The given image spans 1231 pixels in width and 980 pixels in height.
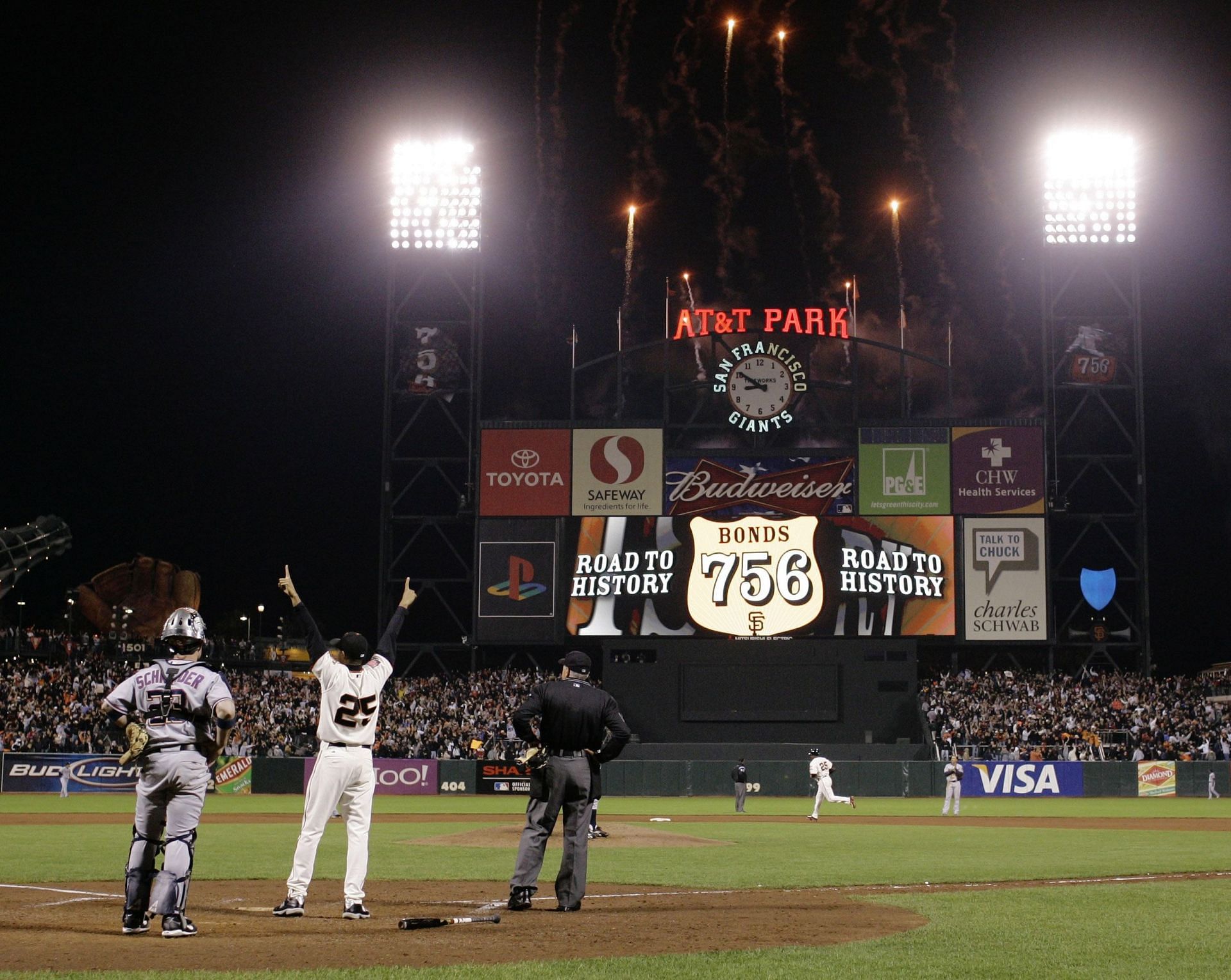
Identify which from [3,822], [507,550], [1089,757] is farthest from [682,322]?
[3,822]

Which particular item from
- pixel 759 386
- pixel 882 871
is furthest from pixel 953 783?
pixel 759 386

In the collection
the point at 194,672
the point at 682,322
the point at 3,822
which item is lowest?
the point at 3,822

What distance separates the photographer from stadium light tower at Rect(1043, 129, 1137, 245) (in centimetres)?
5269

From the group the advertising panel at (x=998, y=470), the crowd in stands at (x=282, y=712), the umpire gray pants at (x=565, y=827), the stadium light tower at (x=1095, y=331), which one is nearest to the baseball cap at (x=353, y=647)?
the umpire gray pants at (x=565, y=827)

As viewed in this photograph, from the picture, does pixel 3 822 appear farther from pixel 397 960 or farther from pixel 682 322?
pixel 682 322

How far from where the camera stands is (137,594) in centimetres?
7350

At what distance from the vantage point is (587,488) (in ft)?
158

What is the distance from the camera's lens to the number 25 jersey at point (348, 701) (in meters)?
10.1

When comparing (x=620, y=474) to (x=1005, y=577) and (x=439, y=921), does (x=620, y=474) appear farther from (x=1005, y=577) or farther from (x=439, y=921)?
(x=439, y=921)

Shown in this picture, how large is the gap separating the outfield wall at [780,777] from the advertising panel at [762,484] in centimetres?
922

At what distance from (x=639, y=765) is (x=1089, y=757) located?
1530 centimetres

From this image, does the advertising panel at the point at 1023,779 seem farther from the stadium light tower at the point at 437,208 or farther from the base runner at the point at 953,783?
the stadium light tower at the point at 437,208

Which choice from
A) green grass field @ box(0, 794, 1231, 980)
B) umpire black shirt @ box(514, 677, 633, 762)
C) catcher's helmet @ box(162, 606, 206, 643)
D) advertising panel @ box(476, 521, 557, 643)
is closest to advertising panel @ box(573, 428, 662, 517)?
advertising panel @ box(476, 521, 557, 643)

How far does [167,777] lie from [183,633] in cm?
102
